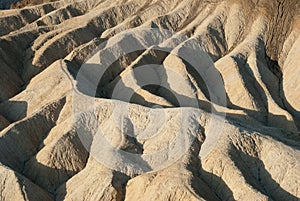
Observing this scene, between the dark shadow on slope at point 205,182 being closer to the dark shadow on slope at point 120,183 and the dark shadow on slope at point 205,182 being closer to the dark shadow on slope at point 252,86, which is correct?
the dark shadow on slope at point 120,183

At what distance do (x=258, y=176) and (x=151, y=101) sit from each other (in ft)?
48.8

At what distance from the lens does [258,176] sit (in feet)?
118

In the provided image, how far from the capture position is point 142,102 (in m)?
48.8

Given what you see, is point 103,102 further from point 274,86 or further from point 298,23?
point 298,23

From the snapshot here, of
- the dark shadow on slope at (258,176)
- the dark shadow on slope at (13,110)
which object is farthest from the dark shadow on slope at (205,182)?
the dark shadow on slope at (13,110)

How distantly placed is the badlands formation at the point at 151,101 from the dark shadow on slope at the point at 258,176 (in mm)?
82

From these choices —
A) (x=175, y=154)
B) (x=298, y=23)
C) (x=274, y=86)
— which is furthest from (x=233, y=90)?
(x=175, y=154)

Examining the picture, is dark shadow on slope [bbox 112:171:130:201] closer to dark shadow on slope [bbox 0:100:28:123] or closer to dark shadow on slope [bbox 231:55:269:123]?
dark shadow on slope [bbox 0:100:28:123]

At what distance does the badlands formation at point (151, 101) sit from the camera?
1398 inches

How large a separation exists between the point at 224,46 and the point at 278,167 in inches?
1134

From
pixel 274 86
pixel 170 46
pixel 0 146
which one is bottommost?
pixel 274 86

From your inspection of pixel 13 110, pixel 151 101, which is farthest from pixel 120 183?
pixel 13 110

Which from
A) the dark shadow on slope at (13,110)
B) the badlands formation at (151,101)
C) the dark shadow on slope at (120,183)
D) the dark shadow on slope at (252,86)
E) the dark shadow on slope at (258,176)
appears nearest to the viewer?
the dark shadow on slope at (258,176)

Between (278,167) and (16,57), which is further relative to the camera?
(16,57)
